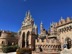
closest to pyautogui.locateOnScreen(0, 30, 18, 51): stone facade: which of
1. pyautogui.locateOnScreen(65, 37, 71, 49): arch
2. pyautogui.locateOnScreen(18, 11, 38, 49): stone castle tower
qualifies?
pyautogui.locateOnScreen(18, 11, 38, 49): stone castle tower

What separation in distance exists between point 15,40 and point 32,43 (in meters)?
13.0

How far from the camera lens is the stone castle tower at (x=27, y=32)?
6296 centimetres

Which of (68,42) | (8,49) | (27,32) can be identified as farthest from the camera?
(27,32)

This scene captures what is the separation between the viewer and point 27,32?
66500 millimetres

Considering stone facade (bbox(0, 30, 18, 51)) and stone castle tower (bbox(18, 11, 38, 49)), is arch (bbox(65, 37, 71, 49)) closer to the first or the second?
stone castle tower (bbox(18, 11, 38, 49))

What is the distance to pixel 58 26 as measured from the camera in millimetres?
48031

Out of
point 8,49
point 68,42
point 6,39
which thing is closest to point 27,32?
point 6,39

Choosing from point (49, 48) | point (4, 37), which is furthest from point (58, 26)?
point (4, 37)

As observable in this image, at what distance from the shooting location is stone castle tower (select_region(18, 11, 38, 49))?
6296 cm

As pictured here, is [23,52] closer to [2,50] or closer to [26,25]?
[2,50]

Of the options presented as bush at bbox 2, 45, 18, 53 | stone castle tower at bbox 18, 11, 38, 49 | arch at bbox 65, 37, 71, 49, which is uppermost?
stone castle tower at bbox 18, 11, 38, 49

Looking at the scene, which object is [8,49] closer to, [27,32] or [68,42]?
[27,32]

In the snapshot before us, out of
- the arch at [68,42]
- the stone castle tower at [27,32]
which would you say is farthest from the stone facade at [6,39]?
the arch at [68,42]

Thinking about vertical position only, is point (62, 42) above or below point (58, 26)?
below
